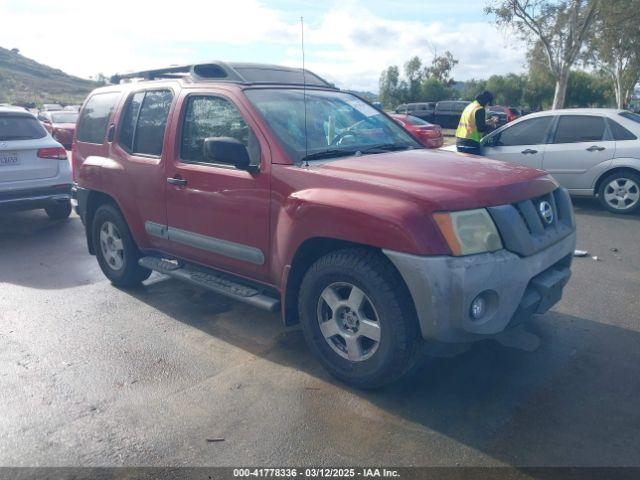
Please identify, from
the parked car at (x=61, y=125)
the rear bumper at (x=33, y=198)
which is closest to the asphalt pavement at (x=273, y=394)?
the rear bumper at (x=33, y=198)

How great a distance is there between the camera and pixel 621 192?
8.70 meters

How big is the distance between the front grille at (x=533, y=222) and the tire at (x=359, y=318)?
0.68m

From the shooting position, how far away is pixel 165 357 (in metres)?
4.27

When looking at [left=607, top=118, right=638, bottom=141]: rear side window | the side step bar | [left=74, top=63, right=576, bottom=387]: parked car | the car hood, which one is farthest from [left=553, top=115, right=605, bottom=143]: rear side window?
the side step bar

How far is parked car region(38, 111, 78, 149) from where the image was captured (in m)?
18.8

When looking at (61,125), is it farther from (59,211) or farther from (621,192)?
(621,192)

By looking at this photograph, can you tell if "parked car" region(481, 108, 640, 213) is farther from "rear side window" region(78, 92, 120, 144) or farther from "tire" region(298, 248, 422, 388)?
"tire" region(298, 248, 422, 388)

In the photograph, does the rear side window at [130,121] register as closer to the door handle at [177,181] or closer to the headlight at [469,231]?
the door handle at [177,181]

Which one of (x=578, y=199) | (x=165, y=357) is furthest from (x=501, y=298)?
(x=578, y=199)

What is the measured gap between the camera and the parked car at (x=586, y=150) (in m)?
8.59

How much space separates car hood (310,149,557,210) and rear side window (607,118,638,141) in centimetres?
555

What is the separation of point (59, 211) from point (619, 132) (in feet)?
28.6

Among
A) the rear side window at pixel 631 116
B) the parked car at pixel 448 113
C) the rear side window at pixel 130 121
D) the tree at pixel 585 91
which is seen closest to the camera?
the rear side window at pixel 130 121

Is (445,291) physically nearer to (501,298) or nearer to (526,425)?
(501,298)
